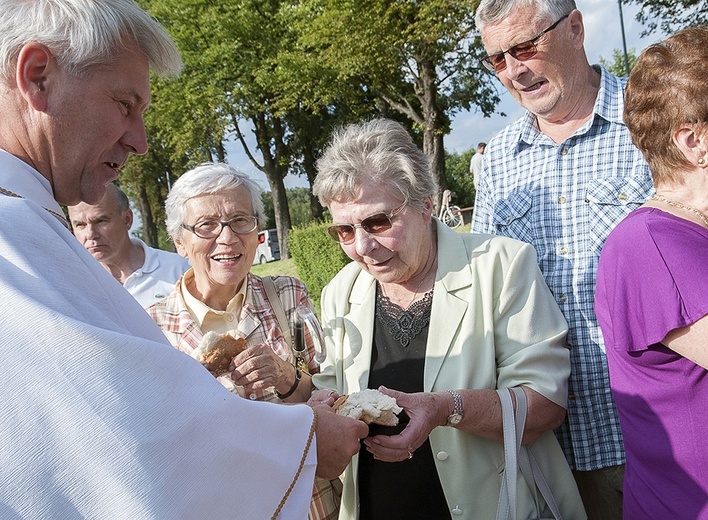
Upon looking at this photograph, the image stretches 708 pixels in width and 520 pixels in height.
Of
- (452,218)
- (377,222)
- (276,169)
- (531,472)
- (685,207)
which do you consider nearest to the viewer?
(685,207)

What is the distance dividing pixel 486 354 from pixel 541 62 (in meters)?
1.40

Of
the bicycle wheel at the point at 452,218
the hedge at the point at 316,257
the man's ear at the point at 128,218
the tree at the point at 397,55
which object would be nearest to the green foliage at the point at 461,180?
the tree at the point at 397,55

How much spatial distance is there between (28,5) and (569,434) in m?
2.59

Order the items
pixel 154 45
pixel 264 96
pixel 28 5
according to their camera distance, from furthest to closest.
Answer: pixel 264 96 → pixel 154 45 → pixel 28 5

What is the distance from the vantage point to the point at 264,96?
25906mm

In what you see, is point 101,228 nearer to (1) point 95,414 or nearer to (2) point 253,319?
(2) point 253,319

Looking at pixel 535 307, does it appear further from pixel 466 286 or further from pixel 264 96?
pixel 264 96

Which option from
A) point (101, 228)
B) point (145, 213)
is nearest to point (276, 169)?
point (145, 213)

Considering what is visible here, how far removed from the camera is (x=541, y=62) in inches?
109

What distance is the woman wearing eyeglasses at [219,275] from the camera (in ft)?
10.6

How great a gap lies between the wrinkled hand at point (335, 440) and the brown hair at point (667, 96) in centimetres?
130

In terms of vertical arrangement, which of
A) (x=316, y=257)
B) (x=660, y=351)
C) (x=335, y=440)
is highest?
(x=660, y=351)

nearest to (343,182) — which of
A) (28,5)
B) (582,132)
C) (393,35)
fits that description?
(582,132)

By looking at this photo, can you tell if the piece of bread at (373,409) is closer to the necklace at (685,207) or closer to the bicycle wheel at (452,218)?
the necklace at (685,207)
